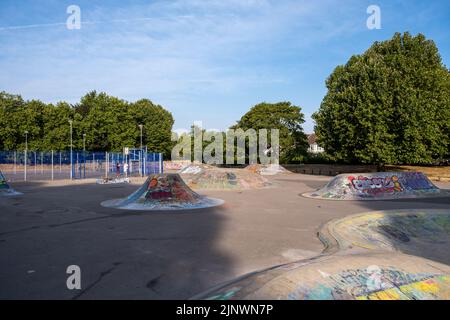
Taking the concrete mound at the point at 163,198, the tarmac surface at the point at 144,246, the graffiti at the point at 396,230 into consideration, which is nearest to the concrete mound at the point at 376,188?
the tarmac surface at the point at 144,246

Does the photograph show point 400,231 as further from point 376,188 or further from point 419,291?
point 376,188

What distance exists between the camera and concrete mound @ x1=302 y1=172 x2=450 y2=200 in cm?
2008

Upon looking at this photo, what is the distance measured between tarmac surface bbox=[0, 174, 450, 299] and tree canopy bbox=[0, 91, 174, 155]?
50.1 meters

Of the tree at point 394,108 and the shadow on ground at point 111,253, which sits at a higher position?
the tree at point 394,108

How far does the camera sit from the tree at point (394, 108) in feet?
108

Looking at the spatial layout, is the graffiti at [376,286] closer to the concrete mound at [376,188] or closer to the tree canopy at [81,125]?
the concrete mound at [376,188]

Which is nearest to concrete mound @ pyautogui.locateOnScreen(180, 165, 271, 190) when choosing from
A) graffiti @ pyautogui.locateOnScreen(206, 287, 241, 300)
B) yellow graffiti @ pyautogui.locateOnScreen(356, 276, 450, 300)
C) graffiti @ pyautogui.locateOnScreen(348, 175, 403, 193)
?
graffiti @ pyautogui.locateOnScreen(348, 175, 403, 193)

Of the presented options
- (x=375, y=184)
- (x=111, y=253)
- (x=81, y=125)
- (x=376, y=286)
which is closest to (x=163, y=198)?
(x=111, y=253)

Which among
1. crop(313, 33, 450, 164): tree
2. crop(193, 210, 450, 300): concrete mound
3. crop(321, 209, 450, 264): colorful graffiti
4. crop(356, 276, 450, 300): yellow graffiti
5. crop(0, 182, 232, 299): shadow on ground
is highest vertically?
crop(313, 33, 450, 164): tree

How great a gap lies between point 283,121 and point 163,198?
4908 centimetres

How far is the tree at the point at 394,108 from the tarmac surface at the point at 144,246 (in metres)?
18.3

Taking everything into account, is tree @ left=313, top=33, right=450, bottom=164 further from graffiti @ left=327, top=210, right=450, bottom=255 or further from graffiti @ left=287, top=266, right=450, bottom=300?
graffiti @ left=287, top=266, right=450, bottom=300
